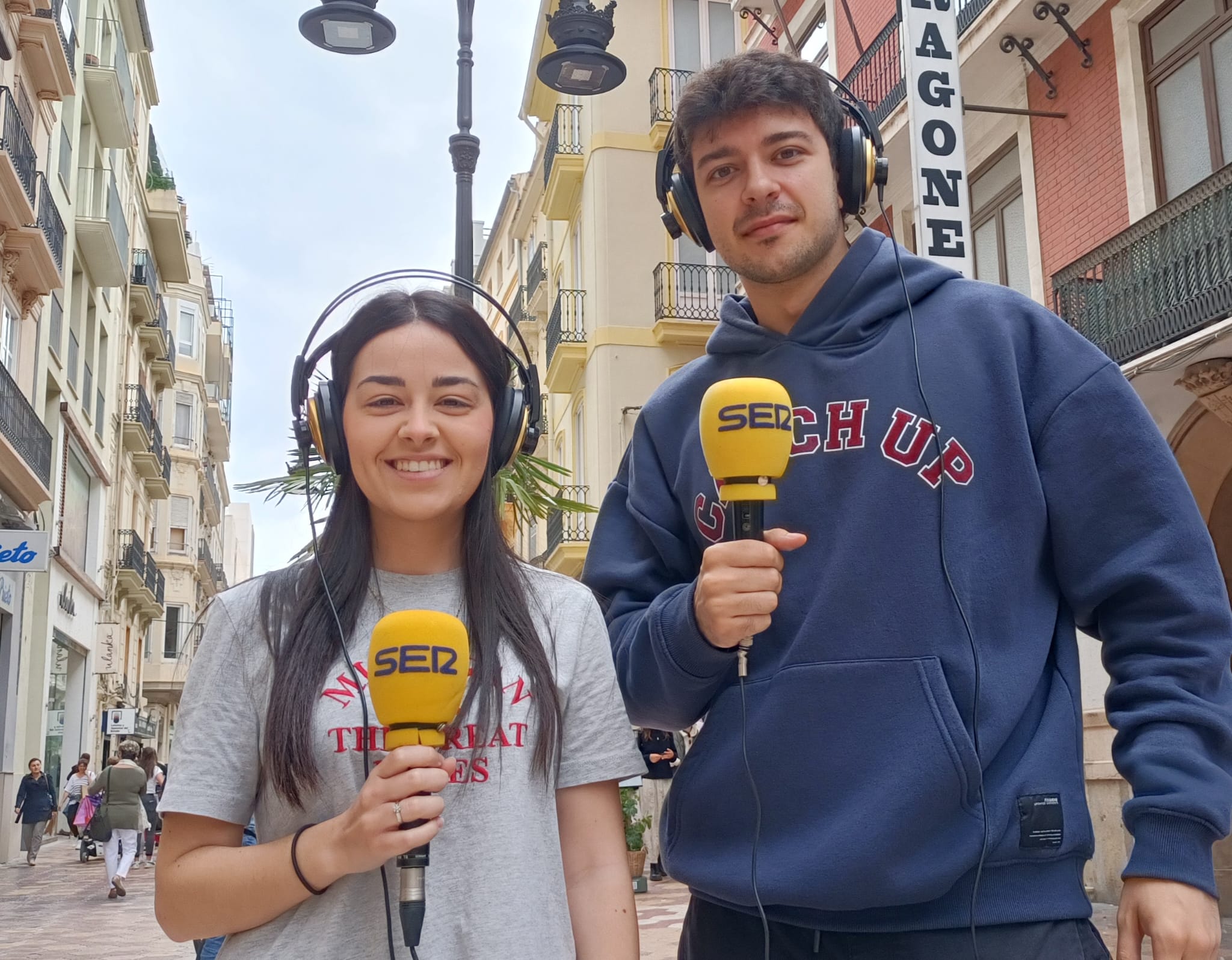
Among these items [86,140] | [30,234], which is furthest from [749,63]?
[86,140]

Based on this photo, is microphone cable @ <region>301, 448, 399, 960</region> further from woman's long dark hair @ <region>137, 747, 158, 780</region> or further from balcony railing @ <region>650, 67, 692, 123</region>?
balcony railing @ <region>650, 67, 692, 123</region>

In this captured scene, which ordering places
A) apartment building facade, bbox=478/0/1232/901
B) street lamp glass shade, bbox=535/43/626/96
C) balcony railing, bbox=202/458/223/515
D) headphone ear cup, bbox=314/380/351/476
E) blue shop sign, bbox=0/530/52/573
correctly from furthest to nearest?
balcony railing, bbox=202/458/223/515 → blue shop sign, bbox=0/530/52/573 → apartment building facade, bbox=478/0/1232/901 → street lamp glass shade, bbox=535/43/626/96 → headphone ear cup, bbox=314/380/351/476

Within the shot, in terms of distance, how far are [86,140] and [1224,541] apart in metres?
25.7

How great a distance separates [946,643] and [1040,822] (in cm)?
35

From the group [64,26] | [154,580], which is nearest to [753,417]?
[64,26]

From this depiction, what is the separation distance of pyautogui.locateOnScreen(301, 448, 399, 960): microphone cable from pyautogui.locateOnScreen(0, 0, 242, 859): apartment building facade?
1837 centimetres

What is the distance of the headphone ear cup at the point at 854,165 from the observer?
2.99 meters

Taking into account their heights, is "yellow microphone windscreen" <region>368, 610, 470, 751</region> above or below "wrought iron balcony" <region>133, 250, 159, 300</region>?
below

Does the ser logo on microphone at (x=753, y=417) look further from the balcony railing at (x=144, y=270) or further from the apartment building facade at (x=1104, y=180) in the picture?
the balcony railing at (x=144, y=270)

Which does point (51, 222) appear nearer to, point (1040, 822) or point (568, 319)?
point (568, 319)

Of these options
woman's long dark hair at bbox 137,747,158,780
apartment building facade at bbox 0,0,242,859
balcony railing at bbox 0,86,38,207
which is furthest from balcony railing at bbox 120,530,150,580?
woman's long dark hair at bbox 137,747,158,780

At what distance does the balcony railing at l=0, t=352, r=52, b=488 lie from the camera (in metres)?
21.5

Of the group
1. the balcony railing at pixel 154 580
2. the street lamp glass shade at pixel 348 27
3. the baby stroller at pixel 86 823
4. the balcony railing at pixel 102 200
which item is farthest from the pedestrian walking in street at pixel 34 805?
the balcony railing at pixel 154 580

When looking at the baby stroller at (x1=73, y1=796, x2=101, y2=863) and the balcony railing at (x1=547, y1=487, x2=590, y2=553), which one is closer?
the baby stroller at (x1=73, y1=796, x2=101, y2=863)
